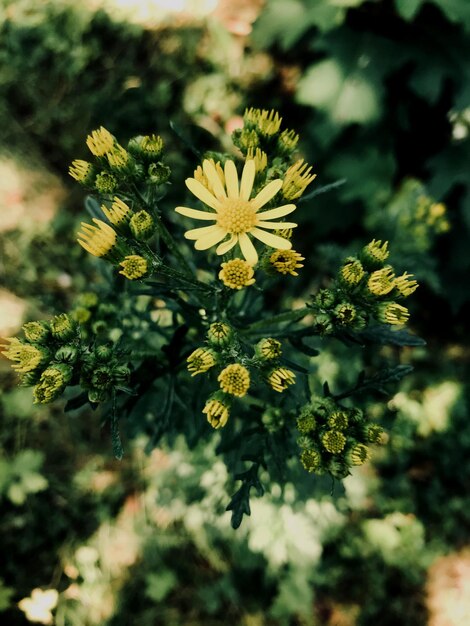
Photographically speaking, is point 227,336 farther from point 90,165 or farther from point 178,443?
point 178,443

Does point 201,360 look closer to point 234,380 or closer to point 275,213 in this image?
point 234,380

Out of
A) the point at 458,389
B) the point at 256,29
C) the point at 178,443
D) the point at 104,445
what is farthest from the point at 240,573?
the point at 256,29

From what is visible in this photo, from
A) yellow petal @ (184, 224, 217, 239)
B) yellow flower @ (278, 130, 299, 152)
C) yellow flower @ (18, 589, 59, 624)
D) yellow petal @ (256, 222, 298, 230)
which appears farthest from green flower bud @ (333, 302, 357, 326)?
yellow flower @ (18, 589, 59, 624)

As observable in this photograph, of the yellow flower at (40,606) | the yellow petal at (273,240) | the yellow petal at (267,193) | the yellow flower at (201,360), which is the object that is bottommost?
the yellow flower at (40,606)

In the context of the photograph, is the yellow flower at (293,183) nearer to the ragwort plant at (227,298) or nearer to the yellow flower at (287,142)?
the ragwort plant at (227,298)

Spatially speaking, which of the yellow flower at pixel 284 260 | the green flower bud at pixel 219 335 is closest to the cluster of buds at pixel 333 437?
the green flower bud at pixel 219 335

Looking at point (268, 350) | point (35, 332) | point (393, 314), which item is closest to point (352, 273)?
point (393, 314)

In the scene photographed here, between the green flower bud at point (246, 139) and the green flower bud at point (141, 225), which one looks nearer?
the green flower bud at point (141, 225)

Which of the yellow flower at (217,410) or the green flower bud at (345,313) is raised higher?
the green flower bud at (345,313)
